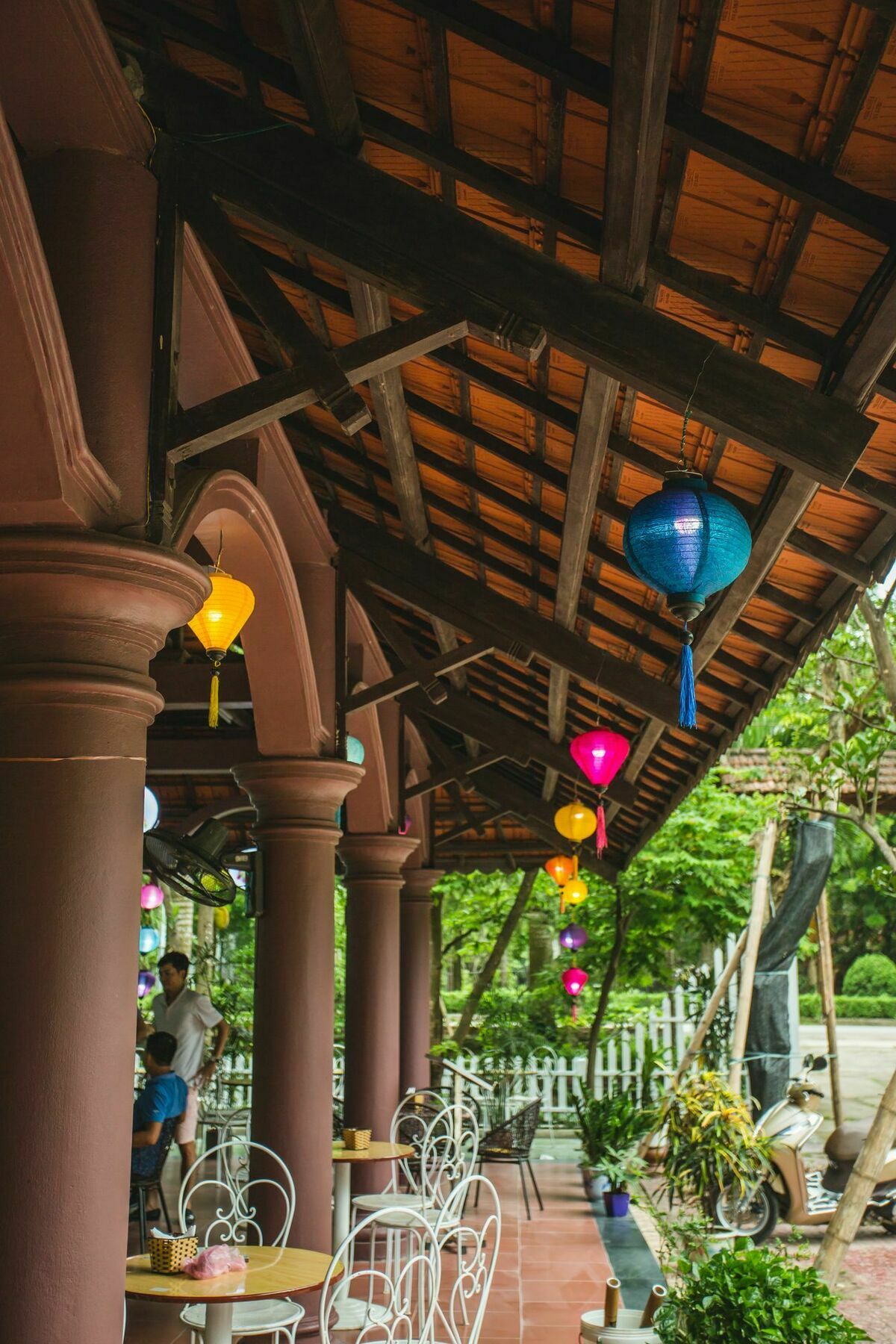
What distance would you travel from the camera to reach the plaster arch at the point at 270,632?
527 cm

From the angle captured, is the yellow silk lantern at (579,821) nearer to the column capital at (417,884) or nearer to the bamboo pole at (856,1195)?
the column capital at (417,884)

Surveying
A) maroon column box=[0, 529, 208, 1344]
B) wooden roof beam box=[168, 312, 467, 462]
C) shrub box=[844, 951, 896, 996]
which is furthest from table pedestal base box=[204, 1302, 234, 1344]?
shrub box=[844, 951, 896, 996]

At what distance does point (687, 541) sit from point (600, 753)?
381 cm

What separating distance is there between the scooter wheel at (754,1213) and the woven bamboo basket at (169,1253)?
5098mm

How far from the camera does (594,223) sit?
10.2ft

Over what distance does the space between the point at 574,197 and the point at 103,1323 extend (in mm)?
2989

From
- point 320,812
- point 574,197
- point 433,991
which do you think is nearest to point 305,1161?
point 320,812

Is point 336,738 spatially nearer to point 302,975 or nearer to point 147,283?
point 302,975

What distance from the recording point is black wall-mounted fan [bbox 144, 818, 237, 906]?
22.4 ft

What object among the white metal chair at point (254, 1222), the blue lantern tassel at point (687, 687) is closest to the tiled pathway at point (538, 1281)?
the white metal chair at point (254, 1222)

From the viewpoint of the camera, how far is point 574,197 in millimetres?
3105

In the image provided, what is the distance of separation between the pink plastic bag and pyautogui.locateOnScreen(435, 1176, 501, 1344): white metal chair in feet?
2.38

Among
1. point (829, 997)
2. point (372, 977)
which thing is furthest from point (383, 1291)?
point (829, 997)

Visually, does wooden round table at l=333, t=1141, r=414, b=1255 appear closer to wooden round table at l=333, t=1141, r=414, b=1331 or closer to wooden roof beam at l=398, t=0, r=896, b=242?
wooden round table at l=333, t=1141, r=414, b=1331
